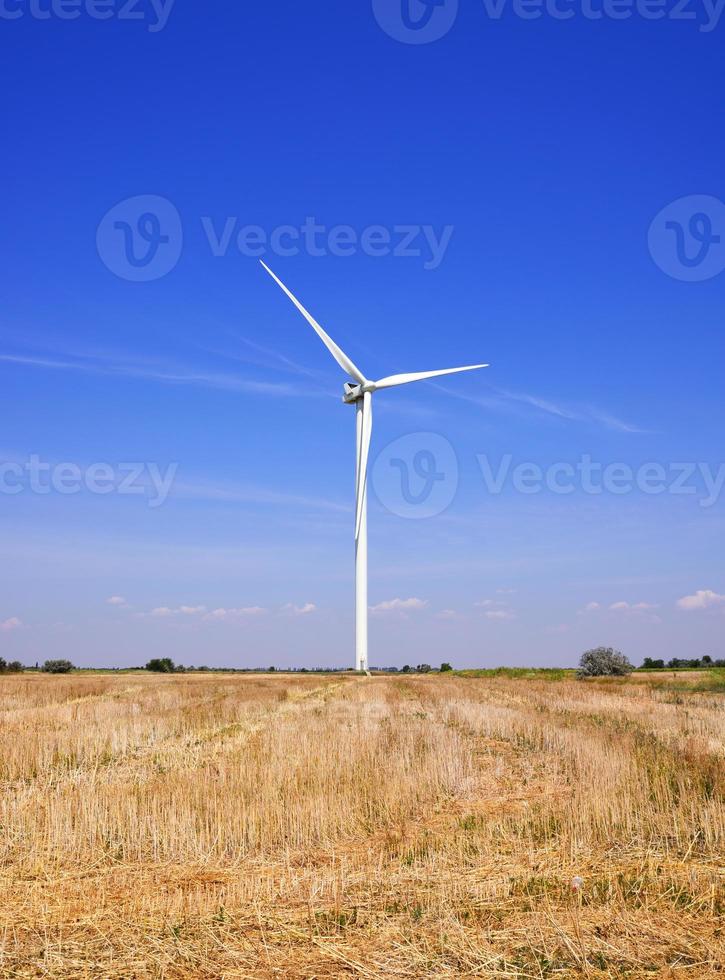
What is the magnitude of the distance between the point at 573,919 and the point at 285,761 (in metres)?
9.64

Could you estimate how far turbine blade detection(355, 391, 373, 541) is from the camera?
68.6 meters

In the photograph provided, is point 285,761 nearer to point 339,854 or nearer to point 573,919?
point 339,854

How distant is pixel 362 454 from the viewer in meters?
68.9

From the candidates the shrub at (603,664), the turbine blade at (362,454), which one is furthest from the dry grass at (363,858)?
the shrub at (603,664)

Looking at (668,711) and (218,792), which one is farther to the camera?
(668,711)

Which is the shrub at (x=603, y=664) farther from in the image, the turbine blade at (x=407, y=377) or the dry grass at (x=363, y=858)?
the dry grass at (x=363, y=858)

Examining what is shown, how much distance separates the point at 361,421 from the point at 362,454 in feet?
10.9

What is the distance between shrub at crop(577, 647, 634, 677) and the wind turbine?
2173 centimetres

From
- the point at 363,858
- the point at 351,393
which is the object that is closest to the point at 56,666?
the point at 351,393

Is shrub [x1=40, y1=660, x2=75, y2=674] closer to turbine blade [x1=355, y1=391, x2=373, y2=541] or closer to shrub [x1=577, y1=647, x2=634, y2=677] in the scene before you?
turbine blade [x1=355, y1=391, x2=373, y2=541]

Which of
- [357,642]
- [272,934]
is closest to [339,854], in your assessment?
[272,934]

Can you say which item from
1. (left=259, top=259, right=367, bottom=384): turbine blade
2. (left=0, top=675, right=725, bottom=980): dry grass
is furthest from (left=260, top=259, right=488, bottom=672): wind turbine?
(left=0, top=675, right=725, bottom=980): dry grass

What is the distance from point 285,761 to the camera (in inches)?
687

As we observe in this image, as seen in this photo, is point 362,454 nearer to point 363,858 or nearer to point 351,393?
point 351,393
